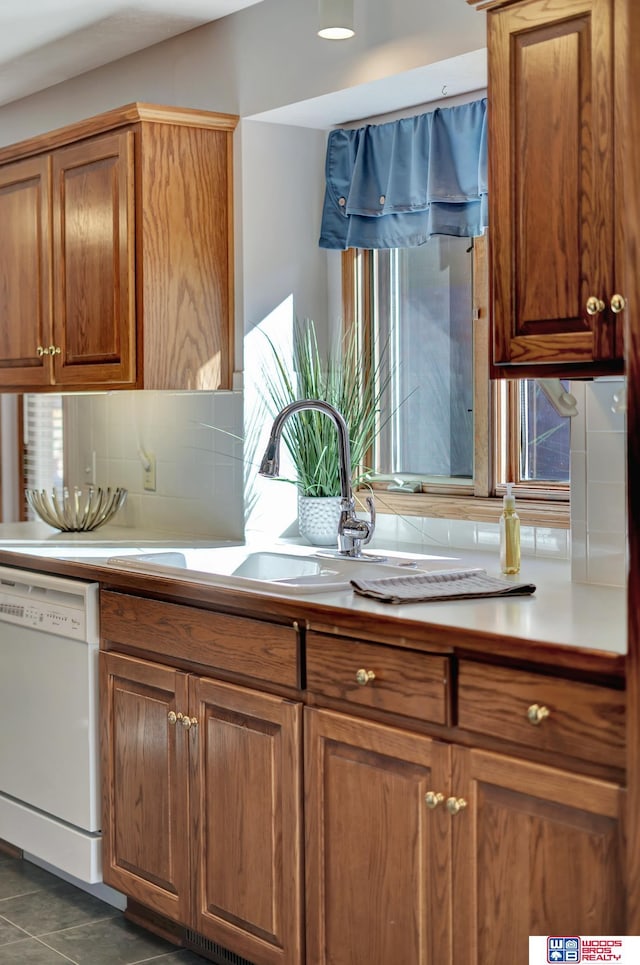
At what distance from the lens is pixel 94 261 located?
11.6 feet

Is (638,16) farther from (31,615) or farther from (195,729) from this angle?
(31,615)

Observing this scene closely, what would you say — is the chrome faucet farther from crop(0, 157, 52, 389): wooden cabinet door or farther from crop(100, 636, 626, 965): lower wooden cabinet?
crop(0, 157, 52, 389): wooden cabinet door

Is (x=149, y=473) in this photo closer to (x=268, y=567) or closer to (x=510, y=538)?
(x=268, y=567)

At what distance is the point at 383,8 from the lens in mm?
3041

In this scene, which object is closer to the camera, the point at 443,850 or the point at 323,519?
the point at 443,850

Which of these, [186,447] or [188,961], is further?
[186,447]

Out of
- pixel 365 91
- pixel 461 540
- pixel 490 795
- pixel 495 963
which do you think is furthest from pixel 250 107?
pixel 495 963

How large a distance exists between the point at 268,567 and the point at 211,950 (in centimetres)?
96

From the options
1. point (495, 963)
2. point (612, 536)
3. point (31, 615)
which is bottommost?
point (495, 963)

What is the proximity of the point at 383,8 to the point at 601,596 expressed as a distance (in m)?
1.62

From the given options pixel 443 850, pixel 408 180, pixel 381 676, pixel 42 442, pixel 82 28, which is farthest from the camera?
pixel 42 442

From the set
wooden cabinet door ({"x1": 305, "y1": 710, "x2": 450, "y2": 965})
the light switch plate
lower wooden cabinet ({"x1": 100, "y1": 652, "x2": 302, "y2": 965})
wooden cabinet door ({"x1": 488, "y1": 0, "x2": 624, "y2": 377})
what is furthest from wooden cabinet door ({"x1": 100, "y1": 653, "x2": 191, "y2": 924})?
wooden cabinet door ({"x1": 488, "y1": 0, "x2": 624, "y2": 377})

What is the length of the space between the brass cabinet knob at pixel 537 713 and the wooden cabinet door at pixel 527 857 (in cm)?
8

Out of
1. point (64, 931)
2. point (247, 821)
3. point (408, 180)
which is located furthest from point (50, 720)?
point (408, 180)
